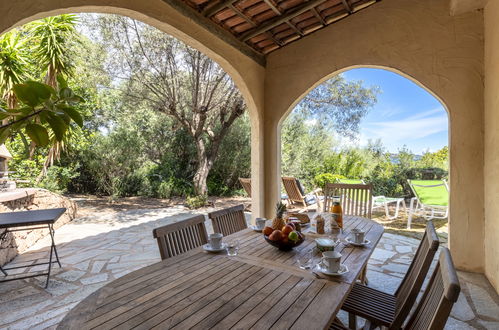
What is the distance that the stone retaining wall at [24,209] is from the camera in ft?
11.2

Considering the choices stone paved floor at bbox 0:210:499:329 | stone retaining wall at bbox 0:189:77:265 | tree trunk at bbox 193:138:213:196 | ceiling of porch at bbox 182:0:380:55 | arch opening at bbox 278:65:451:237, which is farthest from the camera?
tree trunk at bbox 193:138:213:196

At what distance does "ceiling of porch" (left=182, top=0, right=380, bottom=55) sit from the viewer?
10.8 ft

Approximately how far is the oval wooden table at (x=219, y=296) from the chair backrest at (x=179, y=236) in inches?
6.0

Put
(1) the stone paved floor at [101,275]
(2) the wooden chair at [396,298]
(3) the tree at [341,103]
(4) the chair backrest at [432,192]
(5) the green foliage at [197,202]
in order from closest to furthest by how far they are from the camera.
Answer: (2) the wooden chair at [396,298] < (1) the stone paved floor at [101,275] < (4) the chair backrest at [432,192] < (5) the green foliage at [197,202] < (3) the tree at [341,103]

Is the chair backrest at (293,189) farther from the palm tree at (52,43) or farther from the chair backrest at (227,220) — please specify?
the palm tree at (52,43)

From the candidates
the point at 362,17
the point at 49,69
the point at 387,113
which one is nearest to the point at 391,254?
the point at 362,17

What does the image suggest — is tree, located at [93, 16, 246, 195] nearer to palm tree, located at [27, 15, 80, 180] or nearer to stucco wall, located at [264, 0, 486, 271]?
palm tree, located at [27, 15, 80, 180]

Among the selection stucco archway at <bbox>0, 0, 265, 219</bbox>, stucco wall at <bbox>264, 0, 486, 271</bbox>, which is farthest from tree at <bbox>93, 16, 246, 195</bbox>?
stucco wall at <bbox>264, 0, 486, 271</bbox>

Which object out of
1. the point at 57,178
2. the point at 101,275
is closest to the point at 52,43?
the point at 57,178

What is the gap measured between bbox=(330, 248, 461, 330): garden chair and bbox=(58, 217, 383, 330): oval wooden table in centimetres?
30

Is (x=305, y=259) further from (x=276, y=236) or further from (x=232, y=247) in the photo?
(x=232, y=247)

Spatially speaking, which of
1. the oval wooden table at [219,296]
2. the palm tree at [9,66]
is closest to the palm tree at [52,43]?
the palm tree at [9,66]

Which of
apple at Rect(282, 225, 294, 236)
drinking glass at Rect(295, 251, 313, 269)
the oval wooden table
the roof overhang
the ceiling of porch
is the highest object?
the ceiling of porch

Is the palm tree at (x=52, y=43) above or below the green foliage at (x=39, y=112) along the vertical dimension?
above
